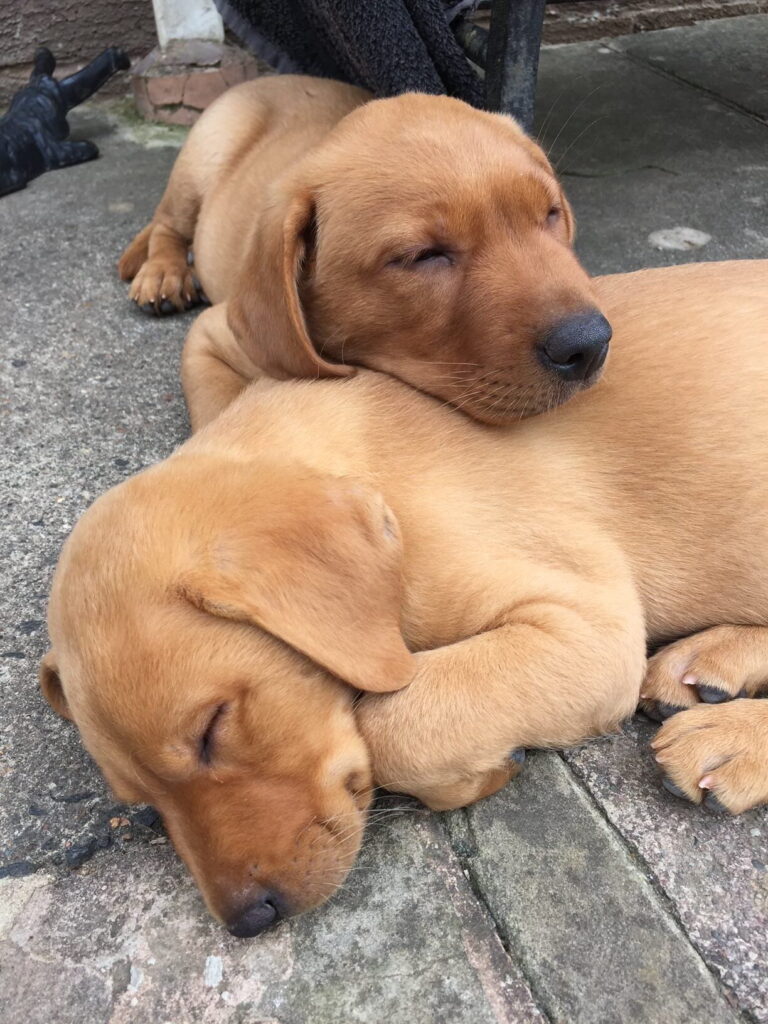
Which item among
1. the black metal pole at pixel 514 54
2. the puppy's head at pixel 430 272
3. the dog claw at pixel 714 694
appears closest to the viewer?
the dog claw at pixel 714 694

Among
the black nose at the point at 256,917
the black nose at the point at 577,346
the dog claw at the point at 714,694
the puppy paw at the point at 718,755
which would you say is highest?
the black nose at the point at 577,346

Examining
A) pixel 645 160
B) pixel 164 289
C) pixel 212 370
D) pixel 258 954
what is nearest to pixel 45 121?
pixel 164 289

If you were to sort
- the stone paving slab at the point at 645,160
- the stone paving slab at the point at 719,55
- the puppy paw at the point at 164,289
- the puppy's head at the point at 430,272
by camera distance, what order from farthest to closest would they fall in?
the stone paving slab at the point at 719,55 → the stone paving slab at the point at 645,160 → the puppy paw at the point at 164,289 → the puppy's head at the point at 430,272

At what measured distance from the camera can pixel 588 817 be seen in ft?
6.98

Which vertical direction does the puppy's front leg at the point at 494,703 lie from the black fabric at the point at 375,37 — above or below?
below

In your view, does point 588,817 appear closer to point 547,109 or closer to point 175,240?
point 175,240

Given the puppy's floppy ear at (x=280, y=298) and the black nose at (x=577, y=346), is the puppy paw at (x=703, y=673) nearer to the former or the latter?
the black nose at (x=577, y=346)

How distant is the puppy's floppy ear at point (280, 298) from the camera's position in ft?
8.95

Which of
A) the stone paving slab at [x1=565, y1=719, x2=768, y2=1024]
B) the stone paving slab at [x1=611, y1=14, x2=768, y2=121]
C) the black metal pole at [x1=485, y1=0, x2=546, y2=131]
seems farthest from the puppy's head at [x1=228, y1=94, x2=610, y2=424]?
the stone paving slab at [x1=611, y1=14, x2=768, y2=121]

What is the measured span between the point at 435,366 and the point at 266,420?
51cm

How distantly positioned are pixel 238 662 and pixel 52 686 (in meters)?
0.56

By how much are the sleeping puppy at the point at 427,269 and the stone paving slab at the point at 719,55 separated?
12.8 feet

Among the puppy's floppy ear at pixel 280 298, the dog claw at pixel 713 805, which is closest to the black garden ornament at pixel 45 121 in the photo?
the puppy's floppy ear at pixel 280 298

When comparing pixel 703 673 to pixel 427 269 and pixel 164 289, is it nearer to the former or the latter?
pixel 427 269
